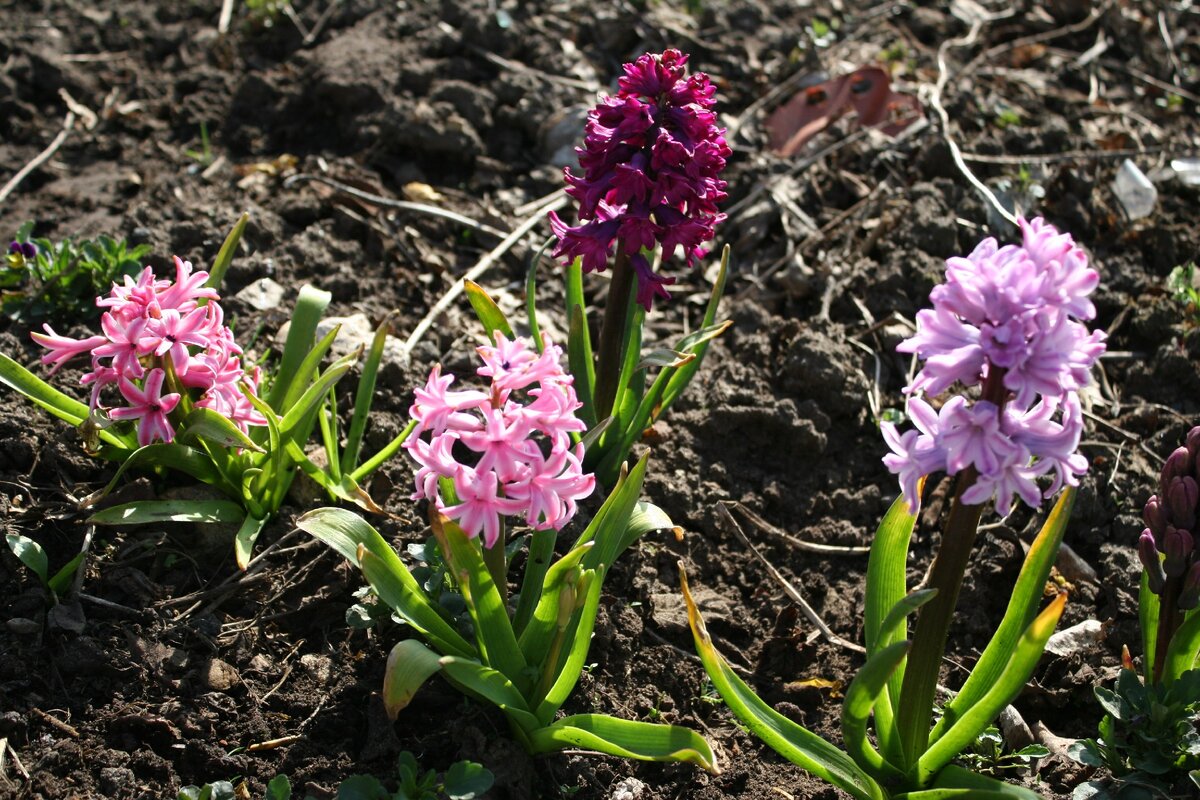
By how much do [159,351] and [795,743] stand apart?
1.85 metres

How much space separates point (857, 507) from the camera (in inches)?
143

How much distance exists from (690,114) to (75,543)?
211 centimetres

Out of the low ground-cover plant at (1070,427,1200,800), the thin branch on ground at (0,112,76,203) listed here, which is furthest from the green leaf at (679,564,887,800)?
the thin branch on ground at (0,112,76,203)

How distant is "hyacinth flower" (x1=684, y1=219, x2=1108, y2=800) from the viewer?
2.07 metres

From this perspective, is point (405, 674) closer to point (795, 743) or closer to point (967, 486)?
point (795, 743)

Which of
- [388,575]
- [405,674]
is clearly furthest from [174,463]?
[405,674]

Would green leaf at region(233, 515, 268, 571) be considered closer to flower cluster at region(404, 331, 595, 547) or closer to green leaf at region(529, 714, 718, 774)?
flower cluster at region(404, 331, 595, 547)

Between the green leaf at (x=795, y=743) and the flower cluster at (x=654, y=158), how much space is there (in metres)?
1.00

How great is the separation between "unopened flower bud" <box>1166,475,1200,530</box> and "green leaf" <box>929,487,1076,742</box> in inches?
11.7

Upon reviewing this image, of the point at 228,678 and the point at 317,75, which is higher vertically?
the point at 317,75

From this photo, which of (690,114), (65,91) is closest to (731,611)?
(690,114)

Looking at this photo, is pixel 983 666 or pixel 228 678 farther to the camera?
pixel 228 678

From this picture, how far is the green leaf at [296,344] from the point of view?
3322 millimetres

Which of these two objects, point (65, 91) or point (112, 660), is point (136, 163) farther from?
point (112, 660)
